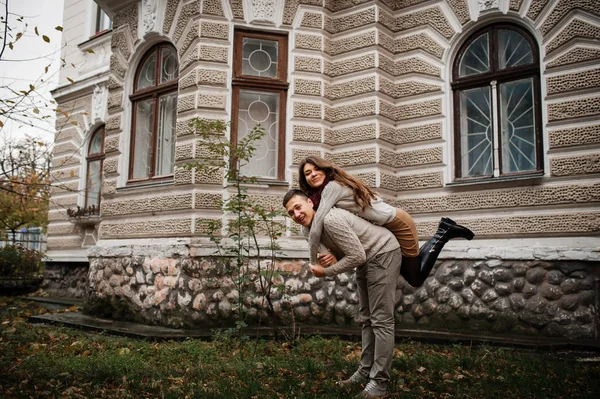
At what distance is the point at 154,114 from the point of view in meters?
8.70

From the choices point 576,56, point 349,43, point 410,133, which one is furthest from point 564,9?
point 349,43

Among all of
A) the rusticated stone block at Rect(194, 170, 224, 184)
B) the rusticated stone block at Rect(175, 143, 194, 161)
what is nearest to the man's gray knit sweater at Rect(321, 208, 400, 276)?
the rusticated stone block at Rect(194, 170, 224, 184)

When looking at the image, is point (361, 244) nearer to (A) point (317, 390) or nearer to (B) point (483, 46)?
(A) point (317, 390)

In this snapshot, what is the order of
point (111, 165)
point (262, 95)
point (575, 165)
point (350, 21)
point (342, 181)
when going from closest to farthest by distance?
point (342, 181)
point (575, 165)
point (262, 95)
point (350, 21)
point (111, 165)

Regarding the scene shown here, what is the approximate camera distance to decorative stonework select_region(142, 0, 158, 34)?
8.70 m

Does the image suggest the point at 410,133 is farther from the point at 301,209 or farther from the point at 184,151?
the point at 301,209

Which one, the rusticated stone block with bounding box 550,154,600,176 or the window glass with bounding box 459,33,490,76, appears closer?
the rusticated stone block with bounding box 550,154,600,176

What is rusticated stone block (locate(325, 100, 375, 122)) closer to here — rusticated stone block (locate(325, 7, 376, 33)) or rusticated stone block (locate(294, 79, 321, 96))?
rusticated stone block (locate(294, 79, 321, 96))

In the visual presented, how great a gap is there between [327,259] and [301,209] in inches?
17.3

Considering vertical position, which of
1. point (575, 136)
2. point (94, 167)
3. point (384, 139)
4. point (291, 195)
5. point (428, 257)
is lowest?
point (428, 257)

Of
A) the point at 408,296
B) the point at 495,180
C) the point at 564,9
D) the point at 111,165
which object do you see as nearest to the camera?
the point at 564,9

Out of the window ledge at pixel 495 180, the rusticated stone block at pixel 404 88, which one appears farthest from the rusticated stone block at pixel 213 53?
the window ledge at pixel 495 180

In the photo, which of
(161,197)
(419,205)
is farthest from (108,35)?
(419,205)

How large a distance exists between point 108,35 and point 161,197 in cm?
645
